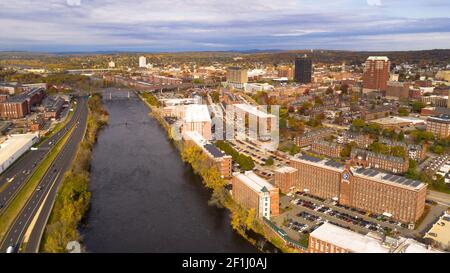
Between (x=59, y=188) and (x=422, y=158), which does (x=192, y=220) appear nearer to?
(x=59, y=188)

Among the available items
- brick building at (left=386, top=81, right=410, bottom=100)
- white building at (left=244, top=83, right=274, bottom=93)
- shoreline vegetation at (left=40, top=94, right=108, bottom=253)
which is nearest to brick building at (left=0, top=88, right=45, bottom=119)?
shoreline vegetation at (left=40, top=94, right=108, bottom=253)

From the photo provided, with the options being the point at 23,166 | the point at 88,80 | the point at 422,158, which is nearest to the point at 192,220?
the point at 23,166

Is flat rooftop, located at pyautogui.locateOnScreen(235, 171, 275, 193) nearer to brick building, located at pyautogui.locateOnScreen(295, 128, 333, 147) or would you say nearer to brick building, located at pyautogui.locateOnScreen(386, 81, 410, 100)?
brick building, located at pyautogui.locateOnScreen(295, 128, 333, 147)

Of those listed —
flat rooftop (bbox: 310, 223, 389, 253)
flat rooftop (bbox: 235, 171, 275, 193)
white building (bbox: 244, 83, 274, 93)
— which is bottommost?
flat rooftop (bbox: 310, 223, 389, 253)

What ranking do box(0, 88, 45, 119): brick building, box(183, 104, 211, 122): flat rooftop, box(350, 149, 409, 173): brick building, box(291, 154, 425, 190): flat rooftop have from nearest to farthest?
box(291, 154, 425, 190): flat rooftop → box(350, 149, 409, 173): brick building → box(183, 104, 211, 122): flat rooftop → box(0, 88, 45, 119): brick building

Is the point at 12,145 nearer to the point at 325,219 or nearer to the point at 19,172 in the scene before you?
the point at 19,172

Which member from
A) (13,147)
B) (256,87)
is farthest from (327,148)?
(256,87)
